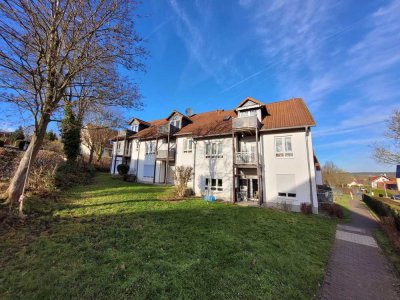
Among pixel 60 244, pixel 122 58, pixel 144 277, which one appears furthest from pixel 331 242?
pixel 122 58

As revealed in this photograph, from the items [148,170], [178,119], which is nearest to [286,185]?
[178,119]

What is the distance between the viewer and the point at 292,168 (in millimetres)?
14938

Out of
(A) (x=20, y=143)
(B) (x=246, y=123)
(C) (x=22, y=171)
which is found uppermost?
(B) (x=246, y=123)

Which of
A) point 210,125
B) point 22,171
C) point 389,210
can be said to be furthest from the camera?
point 210,125

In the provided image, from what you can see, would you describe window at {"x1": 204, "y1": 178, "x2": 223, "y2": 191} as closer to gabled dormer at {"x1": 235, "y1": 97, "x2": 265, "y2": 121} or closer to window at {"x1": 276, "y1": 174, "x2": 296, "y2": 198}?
window at {"x1": 276, "y1": 174, "x2": 296, "y2": 198}

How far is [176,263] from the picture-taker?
5.34 metres

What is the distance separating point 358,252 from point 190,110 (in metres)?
24.4

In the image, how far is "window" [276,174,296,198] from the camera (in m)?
14.7

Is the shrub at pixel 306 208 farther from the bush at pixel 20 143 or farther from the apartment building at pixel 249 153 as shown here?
the bush at pixel 20 143

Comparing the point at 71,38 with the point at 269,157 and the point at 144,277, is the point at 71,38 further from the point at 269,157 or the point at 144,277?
the point at 269,157

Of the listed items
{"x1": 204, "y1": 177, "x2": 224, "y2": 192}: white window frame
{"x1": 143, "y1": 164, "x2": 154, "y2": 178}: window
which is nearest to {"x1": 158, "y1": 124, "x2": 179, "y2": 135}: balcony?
{"x1": 143, "y1": 164, "x2": 154, "y2": 178}: window

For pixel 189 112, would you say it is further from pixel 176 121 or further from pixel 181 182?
pixel 181 182

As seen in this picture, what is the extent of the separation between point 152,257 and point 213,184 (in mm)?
13062

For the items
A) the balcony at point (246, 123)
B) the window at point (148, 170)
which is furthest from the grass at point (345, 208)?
the window at point (148, 170)
